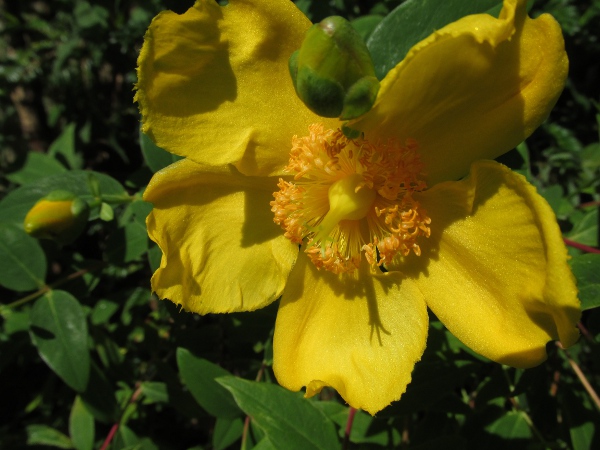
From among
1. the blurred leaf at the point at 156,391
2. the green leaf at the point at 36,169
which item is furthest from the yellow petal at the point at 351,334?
the green leaf at the point at 36,169

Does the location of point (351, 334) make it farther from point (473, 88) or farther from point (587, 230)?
point (587, 230)

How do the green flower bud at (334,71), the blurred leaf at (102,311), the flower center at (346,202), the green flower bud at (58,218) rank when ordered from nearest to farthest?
the green flower bud at (334,71), the flower center at (346,202), the green flower bud at (58,218), the blurred leaf at (102,311)

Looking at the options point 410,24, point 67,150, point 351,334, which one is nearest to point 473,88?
point 410,24

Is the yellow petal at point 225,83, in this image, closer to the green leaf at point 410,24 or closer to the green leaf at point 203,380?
the green leaf at point 410,24

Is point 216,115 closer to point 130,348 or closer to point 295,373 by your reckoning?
point 295,373

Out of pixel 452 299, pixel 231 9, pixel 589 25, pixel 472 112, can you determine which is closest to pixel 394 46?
pixel 472 112

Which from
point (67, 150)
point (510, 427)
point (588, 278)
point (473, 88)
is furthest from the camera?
point (67, 150)

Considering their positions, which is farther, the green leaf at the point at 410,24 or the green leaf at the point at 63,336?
the green leaf at the point at 63,336

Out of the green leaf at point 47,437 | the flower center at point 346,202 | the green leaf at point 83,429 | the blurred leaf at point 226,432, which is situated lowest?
the green leaf at point 47,437
